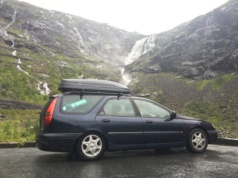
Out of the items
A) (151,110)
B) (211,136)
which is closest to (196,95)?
(211,136)

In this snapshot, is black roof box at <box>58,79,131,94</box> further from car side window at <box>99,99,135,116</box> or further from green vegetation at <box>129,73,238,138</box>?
green vegetation at <box>129,73,238,138</box>

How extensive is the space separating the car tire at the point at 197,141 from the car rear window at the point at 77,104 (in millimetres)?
2733

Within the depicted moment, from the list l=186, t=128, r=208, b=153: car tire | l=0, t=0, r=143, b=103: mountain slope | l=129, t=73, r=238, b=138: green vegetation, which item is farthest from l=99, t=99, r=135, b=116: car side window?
l=0, t=0, r=143, b=103: mountain slope

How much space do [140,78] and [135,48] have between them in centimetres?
4542

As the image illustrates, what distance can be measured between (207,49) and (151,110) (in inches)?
2185

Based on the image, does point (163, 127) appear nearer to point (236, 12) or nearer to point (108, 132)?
point (108, 132)

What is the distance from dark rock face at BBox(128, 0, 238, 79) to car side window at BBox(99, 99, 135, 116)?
153 feet

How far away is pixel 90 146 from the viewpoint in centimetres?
722

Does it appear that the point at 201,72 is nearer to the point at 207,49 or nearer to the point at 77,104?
the point at 207,49

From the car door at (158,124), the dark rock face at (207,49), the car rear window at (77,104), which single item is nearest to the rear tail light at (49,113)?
the car rear window at (77,104)

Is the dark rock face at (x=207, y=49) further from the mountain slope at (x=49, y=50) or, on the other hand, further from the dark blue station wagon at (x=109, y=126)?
the dark blue station wagon at (x=109, y=126)

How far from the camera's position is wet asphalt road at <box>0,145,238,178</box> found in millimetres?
5762

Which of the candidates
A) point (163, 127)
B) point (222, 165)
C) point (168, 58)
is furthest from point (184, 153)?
point (168, 58)

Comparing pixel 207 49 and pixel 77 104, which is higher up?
pixel 207 49
